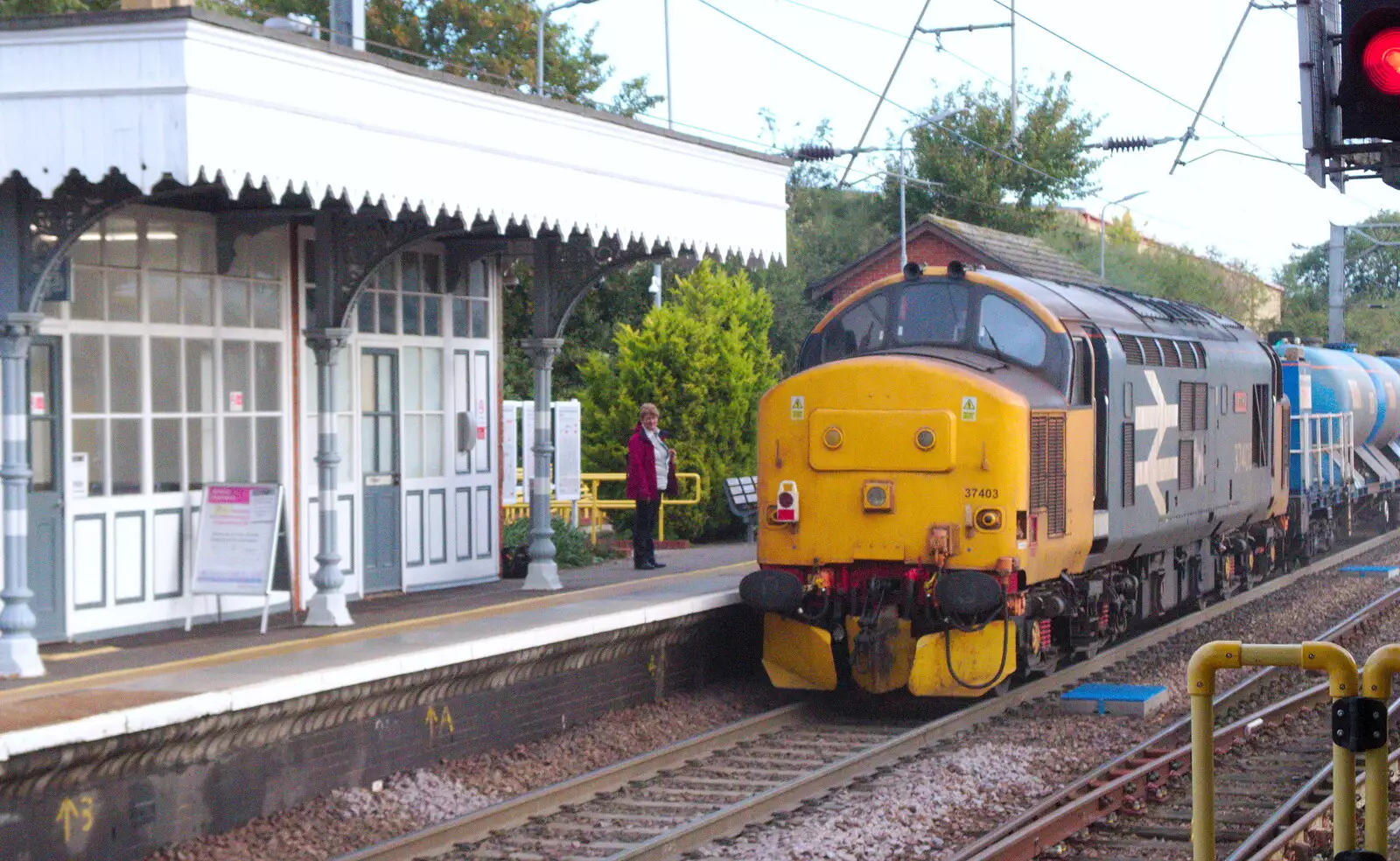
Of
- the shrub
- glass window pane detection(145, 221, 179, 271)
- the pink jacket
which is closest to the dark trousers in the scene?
the pink jacket

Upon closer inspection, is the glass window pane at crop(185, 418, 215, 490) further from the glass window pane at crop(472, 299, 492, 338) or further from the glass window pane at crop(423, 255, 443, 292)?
the glass window pane at crop(472, 299, 492, 338)

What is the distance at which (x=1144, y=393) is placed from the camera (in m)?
14.2

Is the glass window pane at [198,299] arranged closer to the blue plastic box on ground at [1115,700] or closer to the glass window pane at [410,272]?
the glass window pane at [410,272]

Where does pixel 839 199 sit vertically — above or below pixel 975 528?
above

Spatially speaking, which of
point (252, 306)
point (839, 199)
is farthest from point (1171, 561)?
point (839, 199)

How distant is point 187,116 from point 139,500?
3.49 meters

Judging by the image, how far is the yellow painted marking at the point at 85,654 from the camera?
10547mm

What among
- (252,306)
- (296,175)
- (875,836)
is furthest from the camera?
(252,306)

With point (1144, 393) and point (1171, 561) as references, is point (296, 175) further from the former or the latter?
point (1171, 561)

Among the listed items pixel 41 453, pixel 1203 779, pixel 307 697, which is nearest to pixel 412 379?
pixel 41 453

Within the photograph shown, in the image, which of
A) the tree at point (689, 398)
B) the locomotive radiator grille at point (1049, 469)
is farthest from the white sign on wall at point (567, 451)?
the locomotive radiator grille at point (1049, 469)

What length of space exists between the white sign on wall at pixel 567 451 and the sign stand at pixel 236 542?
8245mm

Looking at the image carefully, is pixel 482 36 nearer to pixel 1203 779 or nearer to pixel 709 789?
pixel 709 789

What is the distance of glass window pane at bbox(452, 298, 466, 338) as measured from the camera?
1536 cm
